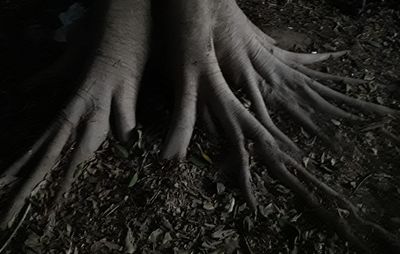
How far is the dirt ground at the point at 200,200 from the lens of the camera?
2.39m

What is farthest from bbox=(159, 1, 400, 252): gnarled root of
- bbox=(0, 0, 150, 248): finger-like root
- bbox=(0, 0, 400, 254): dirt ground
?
bbox=(0, 0, 150, 248): finger-like root

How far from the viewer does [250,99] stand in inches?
115

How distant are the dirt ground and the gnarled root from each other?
70 mm

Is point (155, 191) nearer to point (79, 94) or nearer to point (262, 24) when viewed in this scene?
point (79, 94)

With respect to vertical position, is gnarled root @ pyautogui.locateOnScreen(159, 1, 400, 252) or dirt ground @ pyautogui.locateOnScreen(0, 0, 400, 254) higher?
gnarled root @ pyautogui.locateOnScreen(159, 1, 400, 252)

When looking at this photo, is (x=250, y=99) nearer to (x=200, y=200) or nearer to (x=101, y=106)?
(x=200, y=200)

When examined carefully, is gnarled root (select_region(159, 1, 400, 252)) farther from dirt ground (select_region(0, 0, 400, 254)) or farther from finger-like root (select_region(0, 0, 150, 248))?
finger-like root (select_region(0, 0, 150, 248))

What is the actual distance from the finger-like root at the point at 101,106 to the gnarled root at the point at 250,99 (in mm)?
279

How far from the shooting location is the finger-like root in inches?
106

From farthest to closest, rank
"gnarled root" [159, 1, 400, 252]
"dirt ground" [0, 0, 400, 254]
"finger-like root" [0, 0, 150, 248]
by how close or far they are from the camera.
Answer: "finger-like root" [0, 0, 150, 248]
"gnarled root" [159, 1, 400, 252]
"dirt ground" [0, 0, 400, 254]

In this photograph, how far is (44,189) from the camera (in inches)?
103

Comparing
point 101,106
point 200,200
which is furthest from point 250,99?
point 101,106

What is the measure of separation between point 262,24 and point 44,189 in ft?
7.08

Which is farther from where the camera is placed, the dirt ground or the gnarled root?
the gnarled root
